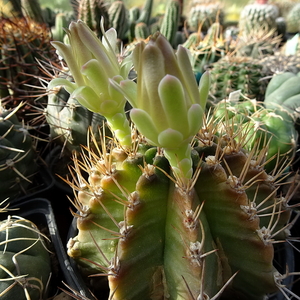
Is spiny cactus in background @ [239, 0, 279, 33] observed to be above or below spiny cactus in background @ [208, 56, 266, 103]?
below

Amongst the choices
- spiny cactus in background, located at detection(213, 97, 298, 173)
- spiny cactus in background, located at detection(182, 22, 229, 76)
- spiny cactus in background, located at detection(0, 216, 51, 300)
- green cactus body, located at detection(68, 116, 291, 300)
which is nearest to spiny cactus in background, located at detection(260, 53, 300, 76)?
spiny cactus in background, located at detection(182, 22, 229, 76)

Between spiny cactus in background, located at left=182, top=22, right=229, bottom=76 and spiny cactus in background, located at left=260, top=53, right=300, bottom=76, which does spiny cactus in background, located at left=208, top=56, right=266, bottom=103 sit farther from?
spiny cactus in background, located at left=182, top=22, right=229, bottom=76

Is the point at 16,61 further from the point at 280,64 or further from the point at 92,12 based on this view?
the point at 280,64

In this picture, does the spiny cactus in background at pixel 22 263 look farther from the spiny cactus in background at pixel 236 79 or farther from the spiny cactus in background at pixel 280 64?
the spiny cactus in background at pixel 280 64

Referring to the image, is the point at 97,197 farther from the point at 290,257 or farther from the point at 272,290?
the point at 290,257

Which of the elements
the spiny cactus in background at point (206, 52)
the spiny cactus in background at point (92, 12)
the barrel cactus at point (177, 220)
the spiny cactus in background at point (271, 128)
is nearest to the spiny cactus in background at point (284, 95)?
the spiny cactus in background at point (271, 128)

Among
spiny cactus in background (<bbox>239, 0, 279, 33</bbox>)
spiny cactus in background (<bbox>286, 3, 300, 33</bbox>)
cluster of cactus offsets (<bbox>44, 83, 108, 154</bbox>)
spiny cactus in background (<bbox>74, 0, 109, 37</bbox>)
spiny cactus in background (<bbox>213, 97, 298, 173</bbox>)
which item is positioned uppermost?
spiny cactus in background (<bbox>74, 0, 109, 37</bbox>)

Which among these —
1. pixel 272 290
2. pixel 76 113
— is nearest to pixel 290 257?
pixel 272 290
